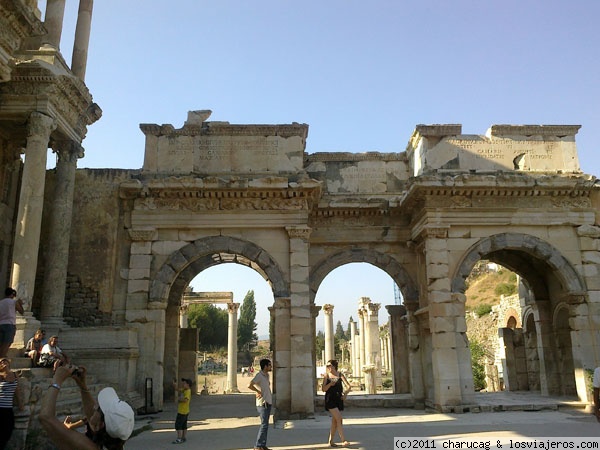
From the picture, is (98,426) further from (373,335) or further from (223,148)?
(373,335)

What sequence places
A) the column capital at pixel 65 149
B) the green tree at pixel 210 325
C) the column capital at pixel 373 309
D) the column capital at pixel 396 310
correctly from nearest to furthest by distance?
the column capital at pixel 65 149 < the column capital at pixel 396 310 < the column capital at pixel 373 309 < the green tree at pixel 210 325

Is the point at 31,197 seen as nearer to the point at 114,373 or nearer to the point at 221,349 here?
the point at 114,373

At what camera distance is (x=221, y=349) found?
199ft

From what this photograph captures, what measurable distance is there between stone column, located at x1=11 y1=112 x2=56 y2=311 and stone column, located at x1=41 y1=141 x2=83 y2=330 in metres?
1.24

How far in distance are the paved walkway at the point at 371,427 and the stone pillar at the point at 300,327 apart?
0.55 m

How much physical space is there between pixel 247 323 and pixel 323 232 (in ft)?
175

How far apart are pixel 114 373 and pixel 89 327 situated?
1192mm

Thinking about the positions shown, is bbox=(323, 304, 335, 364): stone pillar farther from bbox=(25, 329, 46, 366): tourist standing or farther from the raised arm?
the raised arm

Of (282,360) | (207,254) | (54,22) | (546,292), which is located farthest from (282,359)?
(54,22)

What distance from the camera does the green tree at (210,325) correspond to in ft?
188

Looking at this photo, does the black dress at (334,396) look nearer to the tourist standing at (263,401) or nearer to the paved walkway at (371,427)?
the paved walkway at (371,427)

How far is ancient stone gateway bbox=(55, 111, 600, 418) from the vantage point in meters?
12.5

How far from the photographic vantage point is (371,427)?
1020cm

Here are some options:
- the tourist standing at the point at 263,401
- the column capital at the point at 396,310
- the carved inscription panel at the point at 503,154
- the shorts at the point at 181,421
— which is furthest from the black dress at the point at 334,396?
the column capital at the point at 396,310
